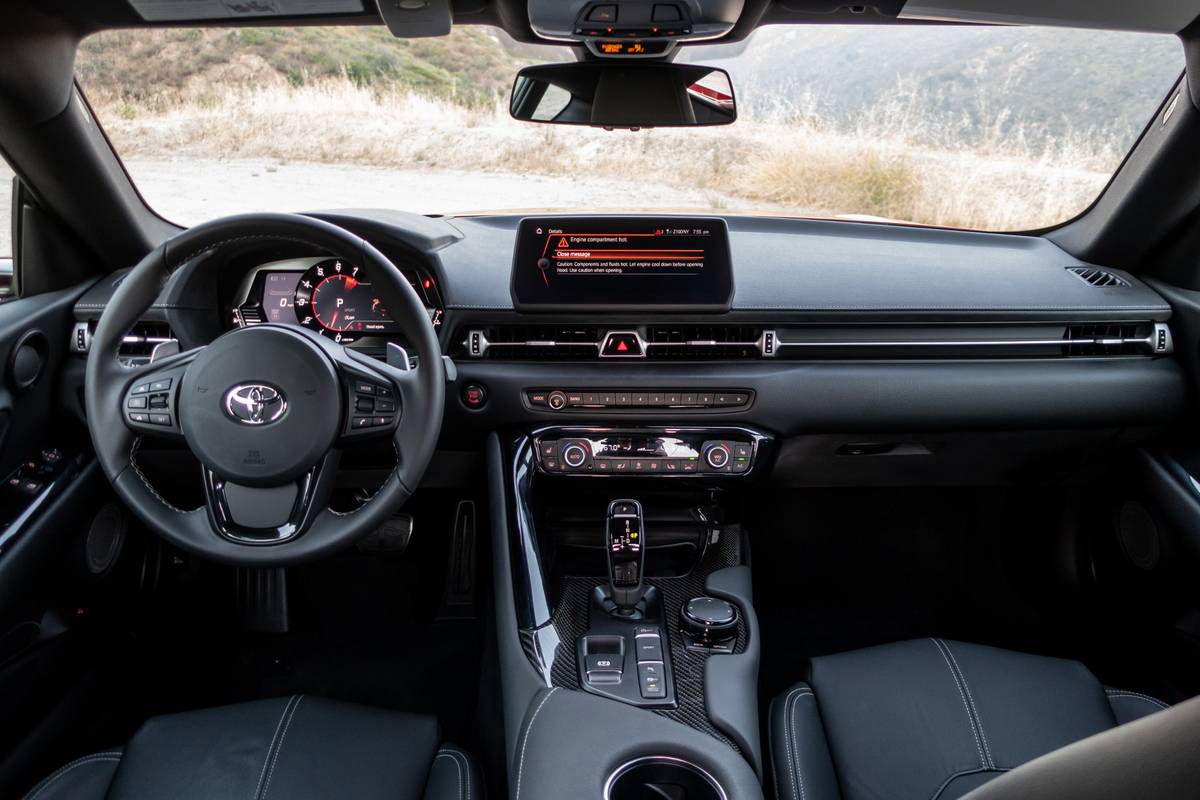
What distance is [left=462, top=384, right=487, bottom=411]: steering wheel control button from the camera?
2.40 m

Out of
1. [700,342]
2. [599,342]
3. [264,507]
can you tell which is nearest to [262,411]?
[264,507]

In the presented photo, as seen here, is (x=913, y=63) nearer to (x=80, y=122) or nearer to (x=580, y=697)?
(x=580, y=697)

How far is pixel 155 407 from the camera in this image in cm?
176

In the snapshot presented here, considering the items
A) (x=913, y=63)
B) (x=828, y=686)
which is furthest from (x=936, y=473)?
(x=913, y=63)

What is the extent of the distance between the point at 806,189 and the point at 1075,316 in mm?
883

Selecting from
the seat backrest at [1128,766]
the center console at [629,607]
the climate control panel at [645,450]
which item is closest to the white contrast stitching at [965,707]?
the center console at [629,607]

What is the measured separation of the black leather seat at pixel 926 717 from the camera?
1.82m

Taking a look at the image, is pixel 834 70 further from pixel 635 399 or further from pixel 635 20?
pixel 635 399

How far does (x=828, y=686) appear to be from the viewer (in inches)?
80.6

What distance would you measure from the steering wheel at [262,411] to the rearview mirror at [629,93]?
30.4 inches

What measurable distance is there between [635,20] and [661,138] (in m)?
0.75

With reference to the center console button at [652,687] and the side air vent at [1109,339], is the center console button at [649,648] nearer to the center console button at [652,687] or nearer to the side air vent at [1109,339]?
the center console button at [652,687]

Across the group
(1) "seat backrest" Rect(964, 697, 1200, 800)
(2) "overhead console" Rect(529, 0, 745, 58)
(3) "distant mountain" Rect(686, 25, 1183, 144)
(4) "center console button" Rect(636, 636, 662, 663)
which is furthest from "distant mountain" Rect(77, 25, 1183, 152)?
(1) "seat backrest" Rect(964, 697, 1200, 800)

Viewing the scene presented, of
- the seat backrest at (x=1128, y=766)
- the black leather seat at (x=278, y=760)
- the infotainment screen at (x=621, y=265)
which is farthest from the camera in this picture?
the infotainment screen at (x=621, y=265)
